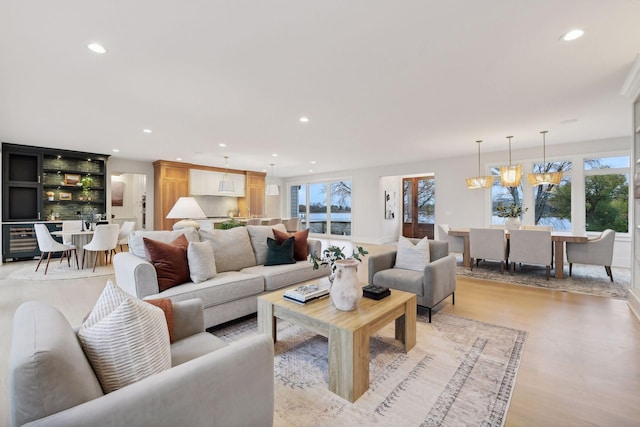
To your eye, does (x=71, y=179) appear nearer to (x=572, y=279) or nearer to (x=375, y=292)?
(x=375, y=292)

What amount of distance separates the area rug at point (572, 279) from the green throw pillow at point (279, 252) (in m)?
3.07

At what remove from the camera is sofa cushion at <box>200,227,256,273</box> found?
10.4ft

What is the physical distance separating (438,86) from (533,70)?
84cm

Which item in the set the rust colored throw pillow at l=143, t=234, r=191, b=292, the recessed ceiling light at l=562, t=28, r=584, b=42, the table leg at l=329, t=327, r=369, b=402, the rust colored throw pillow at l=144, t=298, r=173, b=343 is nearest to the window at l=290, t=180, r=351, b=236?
the rust colored throw pillow at l=143, t=234, r=191, b=292

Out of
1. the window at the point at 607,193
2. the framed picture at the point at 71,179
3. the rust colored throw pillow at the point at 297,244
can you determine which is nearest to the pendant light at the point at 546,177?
the window at the point at 607,193

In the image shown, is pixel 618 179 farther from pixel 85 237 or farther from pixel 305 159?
pixel 85 237

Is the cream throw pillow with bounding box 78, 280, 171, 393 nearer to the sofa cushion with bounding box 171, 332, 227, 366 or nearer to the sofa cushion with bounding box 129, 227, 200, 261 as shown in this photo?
the sofa cushion with bounding box 171, 332, 227, 366

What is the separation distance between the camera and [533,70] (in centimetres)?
279

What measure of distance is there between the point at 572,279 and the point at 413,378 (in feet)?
13.6

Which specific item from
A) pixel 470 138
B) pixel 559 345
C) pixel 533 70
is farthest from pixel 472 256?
pixel 533 70

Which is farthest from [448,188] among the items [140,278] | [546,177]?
[140,278]

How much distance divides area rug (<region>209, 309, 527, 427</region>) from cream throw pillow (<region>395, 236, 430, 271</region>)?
0.73 m

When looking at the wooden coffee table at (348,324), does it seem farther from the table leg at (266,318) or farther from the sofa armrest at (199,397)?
the sofa armrest at (199,397)

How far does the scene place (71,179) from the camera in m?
6.79
